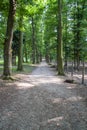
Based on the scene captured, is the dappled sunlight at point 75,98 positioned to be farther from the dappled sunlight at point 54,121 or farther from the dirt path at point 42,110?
the dappled sunlight at point 54,121

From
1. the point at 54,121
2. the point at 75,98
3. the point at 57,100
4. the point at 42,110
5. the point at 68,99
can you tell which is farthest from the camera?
the point at 75,98

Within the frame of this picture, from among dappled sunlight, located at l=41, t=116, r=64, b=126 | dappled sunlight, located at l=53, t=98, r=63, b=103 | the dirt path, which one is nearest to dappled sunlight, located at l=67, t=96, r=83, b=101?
the dirt path

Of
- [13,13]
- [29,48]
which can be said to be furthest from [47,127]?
[29,48]

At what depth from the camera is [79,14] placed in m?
31.4

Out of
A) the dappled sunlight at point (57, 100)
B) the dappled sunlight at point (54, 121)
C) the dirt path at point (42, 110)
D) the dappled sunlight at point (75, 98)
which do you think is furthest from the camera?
the dappled sunlight at point (75, 98)

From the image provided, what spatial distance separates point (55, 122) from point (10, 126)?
1.20m

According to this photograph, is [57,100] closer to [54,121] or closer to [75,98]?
[75,98]

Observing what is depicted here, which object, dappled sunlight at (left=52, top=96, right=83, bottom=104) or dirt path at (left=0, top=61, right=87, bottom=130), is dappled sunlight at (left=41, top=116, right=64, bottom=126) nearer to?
dirt path at (left=0, top=61, right=87, bottom=130)

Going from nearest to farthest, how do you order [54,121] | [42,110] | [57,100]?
[54,121] → [42,110] → [57,100]

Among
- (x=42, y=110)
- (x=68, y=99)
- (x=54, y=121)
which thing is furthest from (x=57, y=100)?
(x=54, y=121)

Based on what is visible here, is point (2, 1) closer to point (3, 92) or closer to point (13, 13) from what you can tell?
point (13, 13)

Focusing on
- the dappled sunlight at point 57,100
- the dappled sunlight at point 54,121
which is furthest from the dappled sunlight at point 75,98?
the dappled sunlight at point 54,121

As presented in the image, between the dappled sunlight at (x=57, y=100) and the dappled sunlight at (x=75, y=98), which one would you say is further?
the dappled sunlight at (x=75, y=98)

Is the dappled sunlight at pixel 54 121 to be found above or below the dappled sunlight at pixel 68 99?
above
